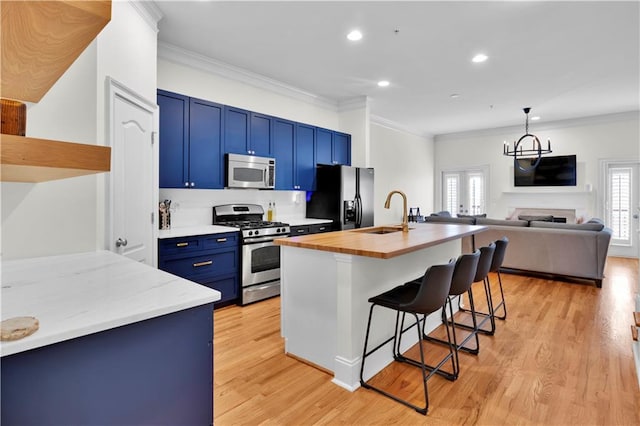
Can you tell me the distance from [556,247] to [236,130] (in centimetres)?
453

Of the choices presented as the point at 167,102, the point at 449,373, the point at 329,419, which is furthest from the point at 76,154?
the point at 167,102

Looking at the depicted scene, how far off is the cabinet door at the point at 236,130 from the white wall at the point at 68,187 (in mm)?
1714

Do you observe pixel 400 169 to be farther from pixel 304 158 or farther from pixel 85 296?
pixel 85 296

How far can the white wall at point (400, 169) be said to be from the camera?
708 cm

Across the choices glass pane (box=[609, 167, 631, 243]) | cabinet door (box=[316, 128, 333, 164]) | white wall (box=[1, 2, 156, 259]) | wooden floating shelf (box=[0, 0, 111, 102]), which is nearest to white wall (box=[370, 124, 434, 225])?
cabinet door (box=[316, 128, 333, 164])

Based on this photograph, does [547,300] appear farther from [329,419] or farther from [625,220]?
[625,220]

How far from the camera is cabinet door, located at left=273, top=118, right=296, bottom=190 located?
467 centimetres

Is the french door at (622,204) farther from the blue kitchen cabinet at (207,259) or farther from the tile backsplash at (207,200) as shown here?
the blue kitchen cabinet at (207,259)

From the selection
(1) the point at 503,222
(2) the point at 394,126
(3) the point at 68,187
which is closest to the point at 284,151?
(3) the point at 68,187

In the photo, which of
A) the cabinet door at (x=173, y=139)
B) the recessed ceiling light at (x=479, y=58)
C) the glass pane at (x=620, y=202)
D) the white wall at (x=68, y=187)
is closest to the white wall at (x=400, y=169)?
the recessed ceiling light at (x=479, y=58)

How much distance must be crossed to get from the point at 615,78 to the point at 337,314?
5.23 meters

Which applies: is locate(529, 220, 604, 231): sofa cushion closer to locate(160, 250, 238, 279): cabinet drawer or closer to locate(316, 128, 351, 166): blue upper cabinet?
locate(316, 128, 351, 166): blue upper cabinet

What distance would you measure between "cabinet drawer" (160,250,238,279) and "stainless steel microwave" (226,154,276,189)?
0.89 metres

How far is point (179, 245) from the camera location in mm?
3328
